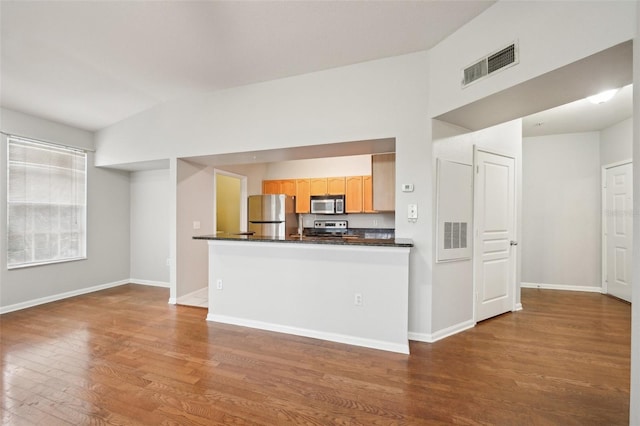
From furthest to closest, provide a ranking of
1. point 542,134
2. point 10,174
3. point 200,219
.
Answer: point 542,134
point 200,219
point 10,174

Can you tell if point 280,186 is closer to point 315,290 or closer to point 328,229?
point 328,229

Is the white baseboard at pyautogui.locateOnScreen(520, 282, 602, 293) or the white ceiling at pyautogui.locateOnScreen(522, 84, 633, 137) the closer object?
the white ceiling at pyautogui.locateOnScreen(522, 84, 633, 137)

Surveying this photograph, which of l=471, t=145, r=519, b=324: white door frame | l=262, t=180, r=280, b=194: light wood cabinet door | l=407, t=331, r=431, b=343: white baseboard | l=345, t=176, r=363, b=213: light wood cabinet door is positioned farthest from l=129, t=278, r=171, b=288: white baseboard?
l=471, t=145, r=519, b=324: white door frame

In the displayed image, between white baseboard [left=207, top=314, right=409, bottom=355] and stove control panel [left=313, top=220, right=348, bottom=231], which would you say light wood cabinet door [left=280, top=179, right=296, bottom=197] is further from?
white baseboard [left=207, top=314, right=409, bottom=355]

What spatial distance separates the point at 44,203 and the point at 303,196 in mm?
4316

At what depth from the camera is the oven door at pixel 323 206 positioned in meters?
5.88

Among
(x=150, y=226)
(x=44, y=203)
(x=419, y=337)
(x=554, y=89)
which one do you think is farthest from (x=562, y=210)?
(x=44, y=203)

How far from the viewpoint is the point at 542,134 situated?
16.5ft

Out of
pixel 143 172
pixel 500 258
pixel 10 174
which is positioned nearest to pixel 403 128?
pixel 500 258

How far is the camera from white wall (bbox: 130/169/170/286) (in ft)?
17.1

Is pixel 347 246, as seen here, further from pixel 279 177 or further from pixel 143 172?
pixel 143 172

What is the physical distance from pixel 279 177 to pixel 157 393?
5.07m

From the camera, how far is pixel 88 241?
4.81m

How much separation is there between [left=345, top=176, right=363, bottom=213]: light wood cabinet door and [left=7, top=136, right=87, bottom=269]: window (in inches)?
186
